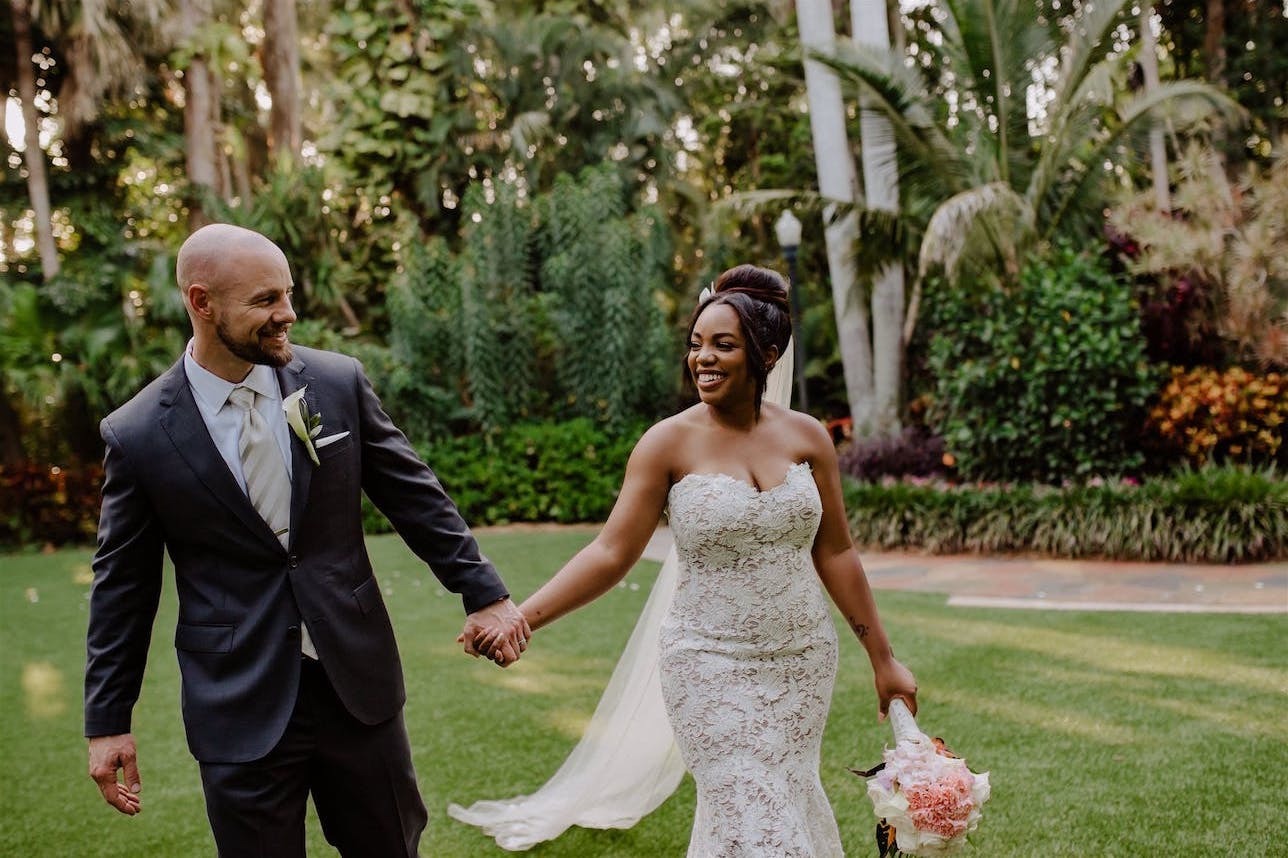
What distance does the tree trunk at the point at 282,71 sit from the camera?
1819 centimetres

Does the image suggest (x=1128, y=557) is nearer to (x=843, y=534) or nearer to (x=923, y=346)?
(x=923, y=346)

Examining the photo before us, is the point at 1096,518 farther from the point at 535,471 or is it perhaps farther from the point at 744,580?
the point at 744,580

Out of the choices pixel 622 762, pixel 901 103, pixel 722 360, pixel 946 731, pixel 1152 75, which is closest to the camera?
pixel 722 360

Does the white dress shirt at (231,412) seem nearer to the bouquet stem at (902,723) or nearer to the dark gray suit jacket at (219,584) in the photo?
the dark gray suit jacket at (219,584)

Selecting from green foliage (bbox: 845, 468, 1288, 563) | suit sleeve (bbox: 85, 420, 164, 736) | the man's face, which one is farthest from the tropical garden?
suit sleeve (bbox: 85, 420, 164, 736)

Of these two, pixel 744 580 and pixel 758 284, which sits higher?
pixel 758 284

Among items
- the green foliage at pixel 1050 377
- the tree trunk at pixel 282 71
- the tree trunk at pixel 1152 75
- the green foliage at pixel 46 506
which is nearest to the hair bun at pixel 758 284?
the green foliage at pixel 1050 377

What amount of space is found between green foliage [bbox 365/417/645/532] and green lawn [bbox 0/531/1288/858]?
589cm

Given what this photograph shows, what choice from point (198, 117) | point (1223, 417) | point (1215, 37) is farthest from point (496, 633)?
point (1215, 37)

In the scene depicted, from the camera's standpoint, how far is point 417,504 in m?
2.99

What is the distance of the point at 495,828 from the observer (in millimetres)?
4406

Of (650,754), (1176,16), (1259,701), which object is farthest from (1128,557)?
(1176,16)

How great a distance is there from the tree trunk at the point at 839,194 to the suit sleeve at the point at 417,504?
32.5ft

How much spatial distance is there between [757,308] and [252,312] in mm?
1331
